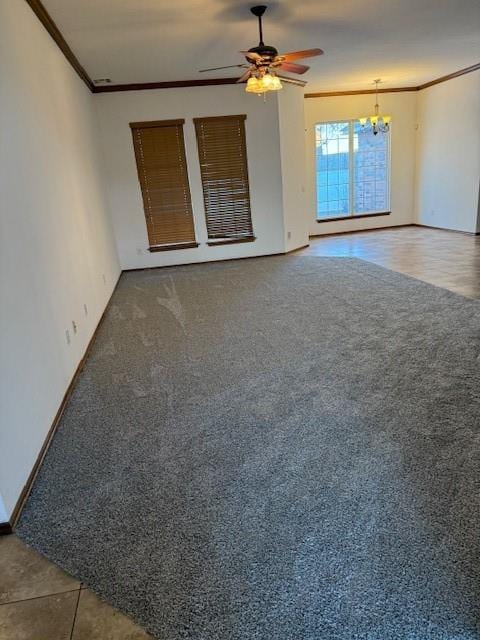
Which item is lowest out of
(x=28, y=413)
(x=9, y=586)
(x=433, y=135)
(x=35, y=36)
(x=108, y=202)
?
(x=9, y=586)

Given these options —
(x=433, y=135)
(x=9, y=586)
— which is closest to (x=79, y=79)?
(x=9, y=586)

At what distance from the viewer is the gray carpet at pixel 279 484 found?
4.46 feet

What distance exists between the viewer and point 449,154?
8.10 metres

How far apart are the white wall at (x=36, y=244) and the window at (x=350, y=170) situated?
560 cm

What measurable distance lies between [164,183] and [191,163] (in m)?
0.55

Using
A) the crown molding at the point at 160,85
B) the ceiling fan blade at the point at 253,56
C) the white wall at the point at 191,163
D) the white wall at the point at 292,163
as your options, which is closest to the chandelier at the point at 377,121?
the white wall at the point at 292,163

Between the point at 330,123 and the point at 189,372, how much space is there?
7.41 m

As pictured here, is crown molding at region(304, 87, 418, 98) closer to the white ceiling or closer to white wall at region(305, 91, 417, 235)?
white wall at region(305, 91, 417, 235)

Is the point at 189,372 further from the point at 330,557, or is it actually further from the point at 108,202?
the point at 108,202

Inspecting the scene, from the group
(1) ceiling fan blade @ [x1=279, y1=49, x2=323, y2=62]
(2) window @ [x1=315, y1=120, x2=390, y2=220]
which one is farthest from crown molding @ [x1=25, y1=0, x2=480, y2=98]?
(1) ceiling fan blade @ [x1=279, y1=49, x2=323, y2=62]

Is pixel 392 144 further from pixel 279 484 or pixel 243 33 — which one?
pixel 279 484

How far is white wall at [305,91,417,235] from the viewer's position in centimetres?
848

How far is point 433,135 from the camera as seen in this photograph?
8.48 m

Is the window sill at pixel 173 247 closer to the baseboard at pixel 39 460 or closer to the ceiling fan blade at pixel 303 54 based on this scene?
the ceiling fan blade at pixel 303 54
